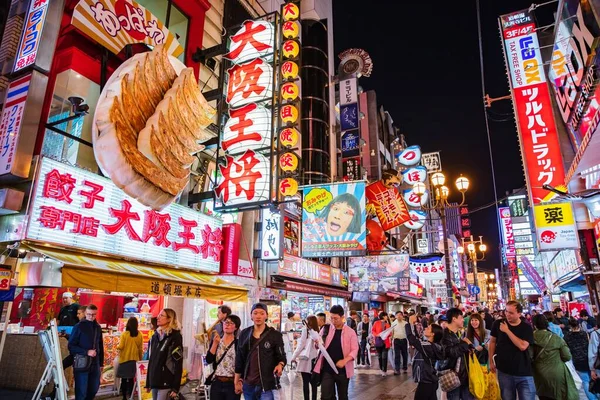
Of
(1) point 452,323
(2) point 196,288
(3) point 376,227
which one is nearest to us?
(1) point 452,323

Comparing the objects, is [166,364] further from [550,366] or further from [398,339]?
[398,339]

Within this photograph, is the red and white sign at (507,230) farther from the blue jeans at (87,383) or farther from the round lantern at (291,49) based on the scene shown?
the blue jeans at (87,383)

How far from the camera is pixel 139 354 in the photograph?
8.80 metres

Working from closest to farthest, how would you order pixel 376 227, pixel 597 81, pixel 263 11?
pixel 597 81, pixel 263 11, pixel 376 227

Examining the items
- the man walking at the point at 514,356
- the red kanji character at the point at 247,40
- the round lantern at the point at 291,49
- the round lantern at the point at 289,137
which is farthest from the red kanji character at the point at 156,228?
the man walking at the point at 514,356

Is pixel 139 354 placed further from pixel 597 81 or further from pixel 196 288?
pixel 597 81

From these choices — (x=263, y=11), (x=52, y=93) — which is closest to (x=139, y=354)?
(x=52, y=93)

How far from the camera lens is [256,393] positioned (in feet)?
18.0

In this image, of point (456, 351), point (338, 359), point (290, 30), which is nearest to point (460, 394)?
point (456, 351)

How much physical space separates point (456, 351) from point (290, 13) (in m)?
12.2

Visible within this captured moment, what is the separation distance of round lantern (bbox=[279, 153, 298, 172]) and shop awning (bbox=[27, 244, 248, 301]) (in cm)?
410

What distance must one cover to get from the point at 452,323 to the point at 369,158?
3160 cm

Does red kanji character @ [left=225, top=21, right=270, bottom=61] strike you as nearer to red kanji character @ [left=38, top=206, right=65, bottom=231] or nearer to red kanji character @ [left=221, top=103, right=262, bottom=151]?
red kanji character @ [left=221, top=103, right=262, bottom=151]

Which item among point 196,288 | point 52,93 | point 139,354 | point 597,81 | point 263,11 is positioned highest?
point 263,11
